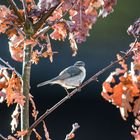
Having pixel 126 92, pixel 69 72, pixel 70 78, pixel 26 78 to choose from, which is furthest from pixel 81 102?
pixel 126 92

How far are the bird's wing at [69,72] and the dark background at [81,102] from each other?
1590 millimetres

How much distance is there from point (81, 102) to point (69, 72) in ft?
6.79

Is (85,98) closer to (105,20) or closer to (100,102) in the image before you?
(100,102)

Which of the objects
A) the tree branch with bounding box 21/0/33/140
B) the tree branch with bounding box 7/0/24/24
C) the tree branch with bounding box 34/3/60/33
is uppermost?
the tree branch with bounding box 7/0/24/24

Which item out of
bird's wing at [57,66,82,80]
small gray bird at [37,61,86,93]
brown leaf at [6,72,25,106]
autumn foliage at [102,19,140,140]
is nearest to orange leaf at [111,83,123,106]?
autumn foliage at [102,19,140,140]

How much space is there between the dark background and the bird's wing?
5.22 feet

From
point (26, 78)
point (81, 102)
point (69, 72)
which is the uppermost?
point (26, 78)

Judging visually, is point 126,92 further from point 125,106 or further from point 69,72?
point 69,72

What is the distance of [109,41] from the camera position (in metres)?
6.17

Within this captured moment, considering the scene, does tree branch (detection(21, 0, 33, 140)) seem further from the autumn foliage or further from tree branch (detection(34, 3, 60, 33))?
the autumn foliage

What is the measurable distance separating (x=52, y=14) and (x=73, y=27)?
122 millimetres

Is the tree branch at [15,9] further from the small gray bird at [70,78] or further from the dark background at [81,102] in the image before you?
the dark background at [81,102]

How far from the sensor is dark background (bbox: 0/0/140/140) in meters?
5.19

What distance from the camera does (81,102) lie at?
5.39 metres
